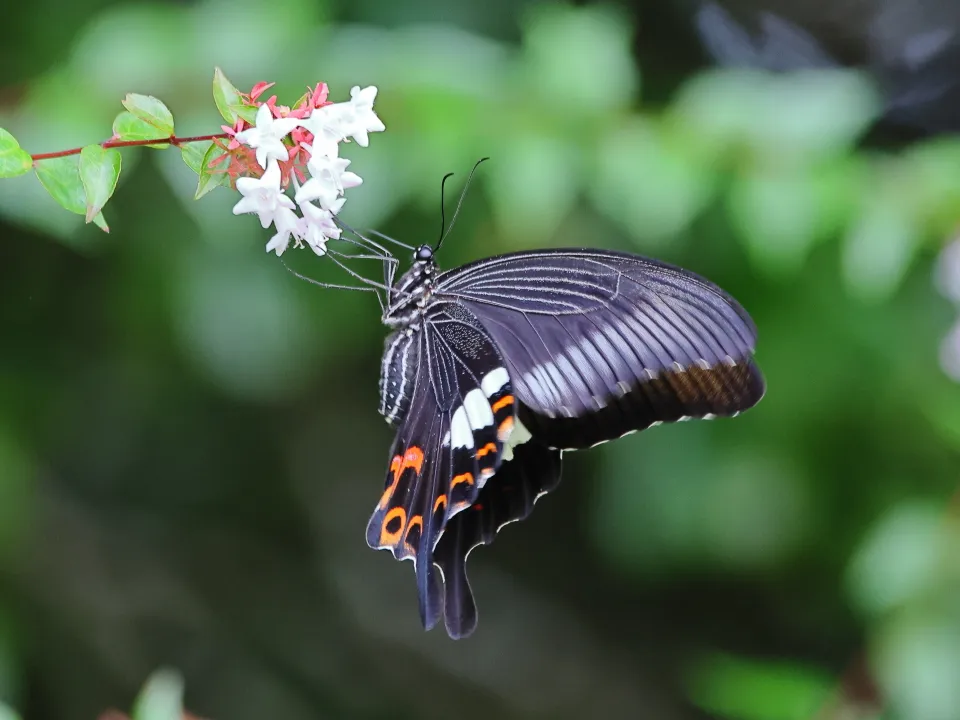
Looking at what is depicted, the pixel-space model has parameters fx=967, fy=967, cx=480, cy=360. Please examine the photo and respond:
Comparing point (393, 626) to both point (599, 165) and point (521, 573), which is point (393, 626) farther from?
point (599, 165)

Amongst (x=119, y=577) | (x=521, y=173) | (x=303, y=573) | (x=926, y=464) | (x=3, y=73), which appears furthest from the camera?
(x=303, y=573)

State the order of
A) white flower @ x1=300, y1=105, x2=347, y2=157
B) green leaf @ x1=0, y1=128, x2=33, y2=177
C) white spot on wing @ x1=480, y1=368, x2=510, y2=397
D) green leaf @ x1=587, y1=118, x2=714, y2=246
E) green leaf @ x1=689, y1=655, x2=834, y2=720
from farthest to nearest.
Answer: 1. green leaf @ x1=689, y1=655, x2=834, y2=720
2. green leaf @ x1=587, y1=118, x2=714, y2=246
3. white spot on wing @ x1=480, y1=368, x2=510, y2=397
4. white flower @ x1=300, y1=105, x2=347, y2=157
5. green leaf @ x1=0, y1=128, x2=33, y2=177

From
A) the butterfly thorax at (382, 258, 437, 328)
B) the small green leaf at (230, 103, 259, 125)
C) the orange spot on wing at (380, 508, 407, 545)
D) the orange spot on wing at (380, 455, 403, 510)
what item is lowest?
the orange spot on wing at (380, 508, 407, 545)

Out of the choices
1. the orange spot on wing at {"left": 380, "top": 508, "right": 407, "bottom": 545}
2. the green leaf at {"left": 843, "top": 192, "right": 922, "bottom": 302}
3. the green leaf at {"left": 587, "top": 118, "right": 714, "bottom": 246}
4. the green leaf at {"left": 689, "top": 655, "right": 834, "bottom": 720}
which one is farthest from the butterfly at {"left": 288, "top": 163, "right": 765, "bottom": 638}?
the green leaf at {"left": 689, "top": 655, "right": 834, "bottom": 720}

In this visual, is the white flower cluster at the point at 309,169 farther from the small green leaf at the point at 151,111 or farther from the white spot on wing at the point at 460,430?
the white spot on wing at the point at 460,430

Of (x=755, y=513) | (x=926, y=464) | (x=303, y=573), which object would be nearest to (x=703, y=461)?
(x=755, y=513)

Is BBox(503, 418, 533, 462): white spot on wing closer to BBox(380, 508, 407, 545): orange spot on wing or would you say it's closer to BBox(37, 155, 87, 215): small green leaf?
BBox(380, 508, 407, 545): orange spot on wing
